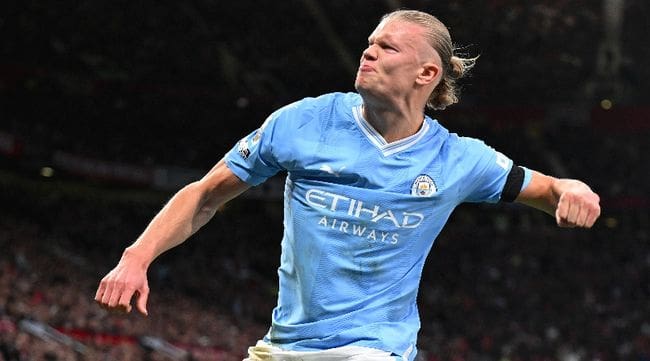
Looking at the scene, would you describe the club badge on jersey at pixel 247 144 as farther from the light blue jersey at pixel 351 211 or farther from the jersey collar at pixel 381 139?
the jersey collar at pixel 381 139

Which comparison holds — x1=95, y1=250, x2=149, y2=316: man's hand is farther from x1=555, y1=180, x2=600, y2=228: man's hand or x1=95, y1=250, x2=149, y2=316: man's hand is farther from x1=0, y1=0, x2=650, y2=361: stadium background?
x1=0, y1=0, x2=650, y2=361: stadium background

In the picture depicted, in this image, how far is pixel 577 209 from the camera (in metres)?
3.35

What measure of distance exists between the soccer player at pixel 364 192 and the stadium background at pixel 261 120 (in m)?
15.1

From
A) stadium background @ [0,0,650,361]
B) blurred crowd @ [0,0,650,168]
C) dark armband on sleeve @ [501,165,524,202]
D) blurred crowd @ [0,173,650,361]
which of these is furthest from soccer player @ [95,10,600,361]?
blurred crowd @ [0,0,650,168]

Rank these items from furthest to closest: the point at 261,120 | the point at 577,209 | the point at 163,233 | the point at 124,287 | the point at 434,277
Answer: the point at 434,277
the point at 261,120
the point at 163,233
the point at 577,209
the point at 124,287

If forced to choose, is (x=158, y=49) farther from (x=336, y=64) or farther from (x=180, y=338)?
(x=180, y=338)

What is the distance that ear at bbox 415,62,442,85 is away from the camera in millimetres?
3652

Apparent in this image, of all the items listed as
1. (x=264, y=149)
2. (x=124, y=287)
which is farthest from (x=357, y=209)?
(x=124, y=287)

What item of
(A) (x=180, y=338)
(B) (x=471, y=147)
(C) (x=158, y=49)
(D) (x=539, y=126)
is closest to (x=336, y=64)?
(C) (x=158, y=49)

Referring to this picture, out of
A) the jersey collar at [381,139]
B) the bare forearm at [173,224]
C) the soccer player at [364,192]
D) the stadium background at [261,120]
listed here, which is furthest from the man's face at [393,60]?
the stadium background at [261,120]

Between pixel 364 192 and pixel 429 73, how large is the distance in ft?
1.61

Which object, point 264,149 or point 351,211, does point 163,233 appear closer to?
point 264,149

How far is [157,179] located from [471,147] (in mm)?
19711

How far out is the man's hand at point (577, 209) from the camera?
334cm
